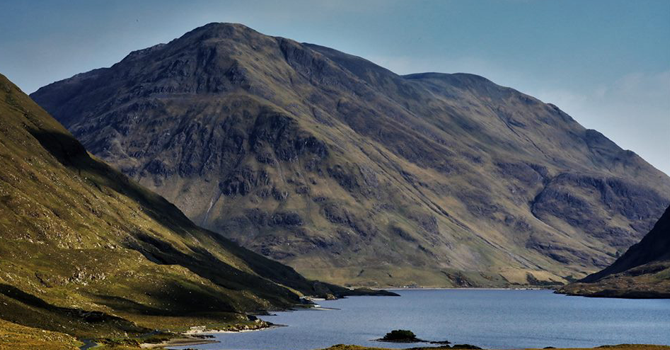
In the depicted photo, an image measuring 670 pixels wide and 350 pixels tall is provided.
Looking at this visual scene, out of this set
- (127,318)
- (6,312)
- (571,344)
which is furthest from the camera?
(127,318)

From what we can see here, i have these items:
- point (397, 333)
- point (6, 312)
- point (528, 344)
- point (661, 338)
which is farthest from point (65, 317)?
point (661, 338)

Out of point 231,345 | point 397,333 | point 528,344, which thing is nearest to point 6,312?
point 231,345

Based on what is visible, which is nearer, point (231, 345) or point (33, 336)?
point (33, 336)

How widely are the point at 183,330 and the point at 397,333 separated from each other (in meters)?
49.5

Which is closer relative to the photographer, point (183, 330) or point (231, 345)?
point (231, 345)

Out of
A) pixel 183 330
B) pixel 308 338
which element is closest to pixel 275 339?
pixel 308 338

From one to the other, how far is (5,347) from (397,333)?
95.0m

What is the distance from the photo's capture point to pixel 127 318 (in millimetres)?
195000

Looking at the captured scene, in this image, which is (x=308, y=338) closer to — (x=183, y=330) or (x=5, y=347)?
(x=183, y=330)

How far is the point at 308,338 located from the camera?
189 m

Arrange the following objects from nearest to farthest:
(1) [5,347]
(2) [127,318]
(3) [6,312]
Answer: (1) [5,347] < (3) [6,312] < (2) [127,318]

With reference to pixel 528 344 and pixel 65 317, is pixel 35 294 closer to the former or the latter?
pixel 65 317

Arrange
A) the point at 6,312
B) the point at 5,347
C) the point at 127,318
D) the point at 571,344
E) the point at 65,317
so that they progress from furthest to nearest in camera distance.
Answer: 1. the point at 127,318
2. the point at 571,344
3. the point at 65,317
4. the point at 6,312
5. the point at 5,347

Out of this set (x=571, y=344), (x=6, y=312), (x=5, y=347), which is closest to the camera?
(x=5, y=347)
